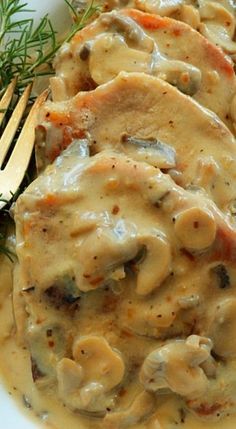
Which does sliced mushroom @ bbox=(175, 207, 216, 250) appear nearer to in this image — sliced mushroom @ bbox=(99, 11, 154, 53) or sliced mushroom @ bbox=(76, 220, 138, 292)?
sliced mushroom @ bbox=(76, 220, 138, 292)

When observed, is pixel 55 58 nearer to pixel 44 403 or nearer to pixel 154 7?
pixel 154 7

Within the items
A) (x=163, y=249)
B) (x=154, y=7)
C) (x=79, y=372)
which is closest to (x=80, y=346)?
(x=79, y=372)

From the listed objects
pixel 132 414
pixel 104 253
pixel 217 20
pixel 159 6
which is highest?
pixel 159 6

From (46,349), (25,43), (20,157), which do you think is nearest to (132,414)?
(46,349)

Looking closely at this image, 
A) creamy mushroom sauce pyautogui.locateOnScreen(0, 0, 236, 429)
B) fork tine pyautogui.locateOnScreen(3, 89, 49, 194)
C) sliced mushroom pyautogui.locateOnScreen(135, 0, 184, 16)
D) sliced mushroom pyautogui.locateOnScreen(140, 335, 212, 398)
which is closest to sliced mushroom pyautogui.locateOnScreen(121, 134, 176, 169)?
creamy mushroom sauce pyautogui.locateOnScreen(0, 0, 236, 429)

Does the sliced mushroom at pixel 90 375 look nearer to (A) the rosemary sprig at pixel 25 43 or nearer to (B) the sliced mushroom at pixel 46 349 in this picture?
(B) the sliced mushroom at pixel 46 349

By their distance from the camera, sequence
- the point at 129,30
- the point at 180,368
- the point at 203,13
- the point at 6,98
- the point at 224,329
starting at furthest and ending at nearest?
the point at 203,13
the point at 6,98
the point at 129,30
the point at 224,329
the point at 180,368

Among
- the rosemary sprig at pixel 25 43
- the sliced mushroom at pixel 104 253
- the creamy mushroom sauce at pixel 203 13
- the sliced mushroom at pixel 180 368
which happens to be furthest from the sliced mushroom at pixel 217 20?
the sliced mushroom at pixel 180 368

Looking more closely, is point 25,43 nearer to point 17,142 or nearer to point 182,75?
point 17,142
